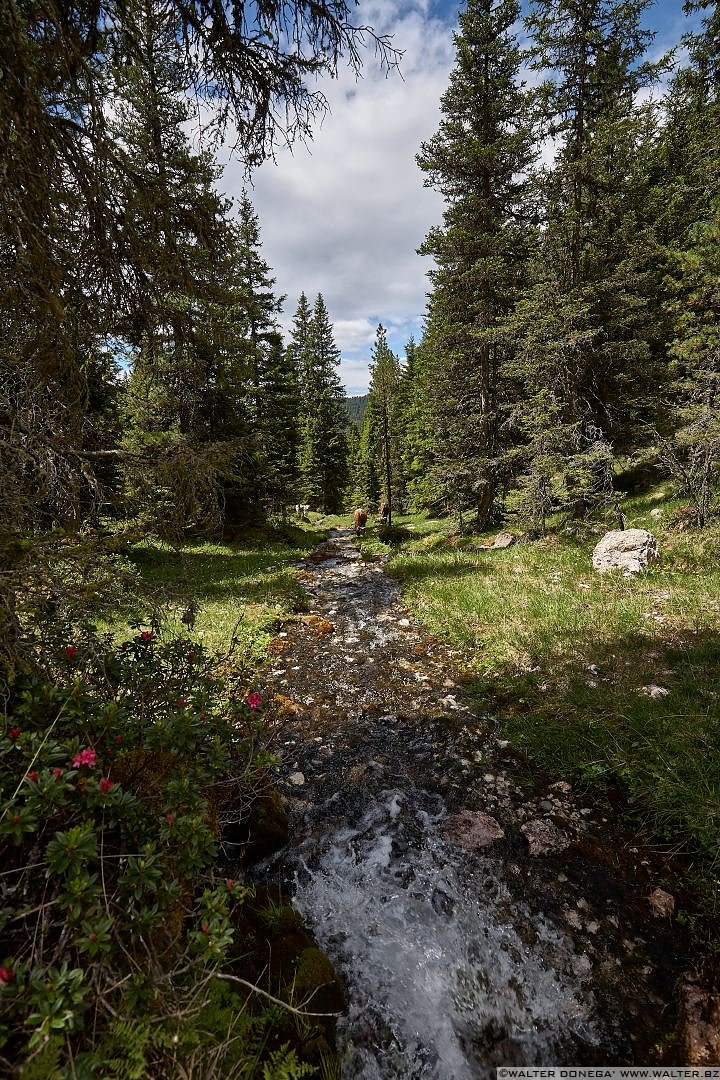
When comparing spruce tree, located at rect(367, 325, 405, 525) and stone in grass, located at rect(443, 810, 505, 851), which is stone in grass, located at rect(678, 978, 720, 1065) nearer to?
stone in grass, located at rect(443, 810, 505, 851)

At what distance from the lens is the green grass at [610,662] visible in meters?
4.61

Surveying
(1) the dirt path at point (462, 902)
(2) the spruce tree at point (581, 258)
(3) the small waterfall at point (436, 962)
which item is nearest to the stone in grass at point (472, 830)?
(1) the dirt path at point (462, 902)

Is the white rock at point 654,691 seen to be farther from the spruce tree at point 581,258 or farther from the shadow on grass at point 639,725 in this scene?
the spruce tree at point 581,258

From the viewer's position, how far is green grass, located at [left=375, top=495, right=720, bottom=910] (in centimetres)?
461

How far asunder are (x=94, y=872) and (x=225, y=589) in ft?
38.0

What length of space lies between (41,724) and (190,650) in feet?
4.90

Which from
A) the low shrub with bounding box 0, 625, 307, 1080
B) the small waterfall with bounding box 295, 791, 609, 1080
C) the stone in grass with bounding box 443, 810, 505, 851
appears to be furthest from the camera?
the stone in grass with bounding box 443, 810, 505, 851

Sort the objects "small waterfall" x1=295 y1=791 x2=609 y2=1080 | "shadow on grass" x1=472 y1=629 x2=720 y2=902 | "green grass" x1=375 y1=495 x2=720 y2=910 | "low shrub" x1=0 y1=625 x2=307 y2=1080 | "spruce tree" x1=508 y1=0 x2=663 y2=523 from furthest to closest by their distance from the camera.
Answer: "spruce tree" x1=508 y1=0 x2=663 y2=523 < "green grass" x1=375 y1=495 x2=720 y2=910 < "shadow on grass" x1=472 y1=629 x2=720 y2=902 < "small waterfall" x1=295 y1=791 x2=609 y2=1080 < "low shrub" x1=0 y1=625 x2=307 y2=1080

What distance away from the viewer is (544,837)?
439 centimetres

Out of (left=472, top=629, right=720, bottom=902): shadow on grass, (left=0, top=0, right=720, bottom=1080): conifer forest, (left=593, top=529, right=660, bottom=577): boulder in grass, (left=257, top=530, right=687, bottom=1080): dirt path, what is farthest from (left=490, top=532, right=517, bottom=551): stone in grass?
(left=257, top=530, right=687, bottom=1080): dirt path

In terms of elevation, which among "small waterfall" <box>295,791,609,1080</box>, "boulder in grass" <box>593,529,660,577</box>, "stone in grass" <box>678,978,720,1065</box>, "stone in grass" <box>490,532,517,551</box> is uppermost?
"boulder in grass" <box>593,529,660,577</box>

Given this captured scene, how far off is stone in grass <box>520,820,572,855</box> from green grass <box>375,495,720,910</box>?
834 millimetres

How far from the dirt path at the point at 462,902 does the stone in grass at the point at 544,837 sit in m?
0.01

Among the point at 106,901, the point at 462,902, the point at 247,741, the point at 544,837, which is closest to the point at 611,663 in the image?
the point at 544,837
